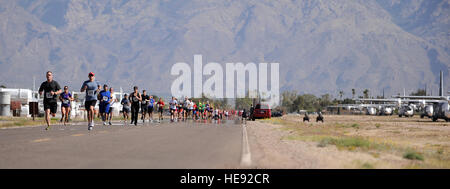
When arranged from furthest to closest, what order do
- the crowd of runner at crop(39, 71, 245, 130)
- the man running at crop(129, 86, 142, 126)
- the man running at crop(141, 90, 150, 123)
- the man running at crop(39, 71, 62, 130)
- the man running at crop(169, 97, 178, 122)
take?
the man running at crop(169, 97, 178, 122)
the man running at crop(141, 90, 150, 123)
the man running at crop(129, 86, 142, 126)
the crowd of runner at crop(39, 71, 245, 130)
the man running at crop(39, 71, 62, 130)

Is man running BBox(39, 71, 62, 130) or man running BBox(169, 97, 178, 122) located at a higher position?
man running BBox(39, 71, 62, 130)

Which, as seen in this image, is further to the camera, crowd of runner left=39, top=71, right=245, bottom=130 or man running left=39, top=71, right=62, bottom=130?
crowd of runner left=39, top=71, right=245, bottom=130

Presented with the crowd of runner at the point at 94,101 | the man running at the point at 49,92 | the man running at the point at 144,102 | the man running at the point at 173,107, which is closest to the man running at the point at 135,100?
the crowd of runner at the point at 94,101

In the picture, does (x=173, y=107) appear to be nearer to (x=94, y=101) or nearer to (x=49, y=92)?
(x=94, y=101)

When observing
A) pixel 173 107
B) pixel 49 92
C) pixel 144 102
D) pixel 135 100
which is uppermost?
pixel 49 92

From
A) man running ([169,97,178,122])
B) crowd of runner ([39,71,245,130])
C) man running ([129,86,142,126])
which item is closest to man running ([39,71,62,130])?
crowd of runner ([39,71,245,130])

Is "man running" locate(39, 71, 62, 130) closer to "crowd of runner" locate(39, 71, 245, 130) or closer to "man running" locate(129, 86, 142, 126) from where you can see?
"crowd of runner" locate(39, 71, 245, 130)

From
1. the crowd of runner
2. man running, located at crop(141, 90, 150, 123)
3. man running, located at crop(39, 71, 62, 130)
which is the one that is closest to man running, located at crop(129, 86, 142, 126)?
the crowd of runner

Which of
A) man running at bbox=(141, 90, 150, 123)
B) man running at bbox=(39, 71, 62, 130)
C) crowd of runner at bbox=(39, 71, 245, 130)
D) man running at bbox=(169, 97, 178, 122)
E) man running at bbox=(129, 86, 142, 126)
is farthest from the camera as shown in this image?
man running at bbox=(169, 97, 178, 122)

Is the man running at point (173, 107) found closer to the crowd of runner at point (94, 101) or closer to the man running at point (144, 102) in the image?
the crowd of runner at point (94, 101)

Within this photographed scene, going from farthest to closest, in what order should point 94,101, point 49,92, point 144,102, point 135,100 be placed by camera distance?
point 144,102
point 135,100
point 94,101
point 49,92

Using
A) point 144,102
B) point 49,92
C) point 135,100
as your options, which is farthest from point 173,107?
point 49,92
